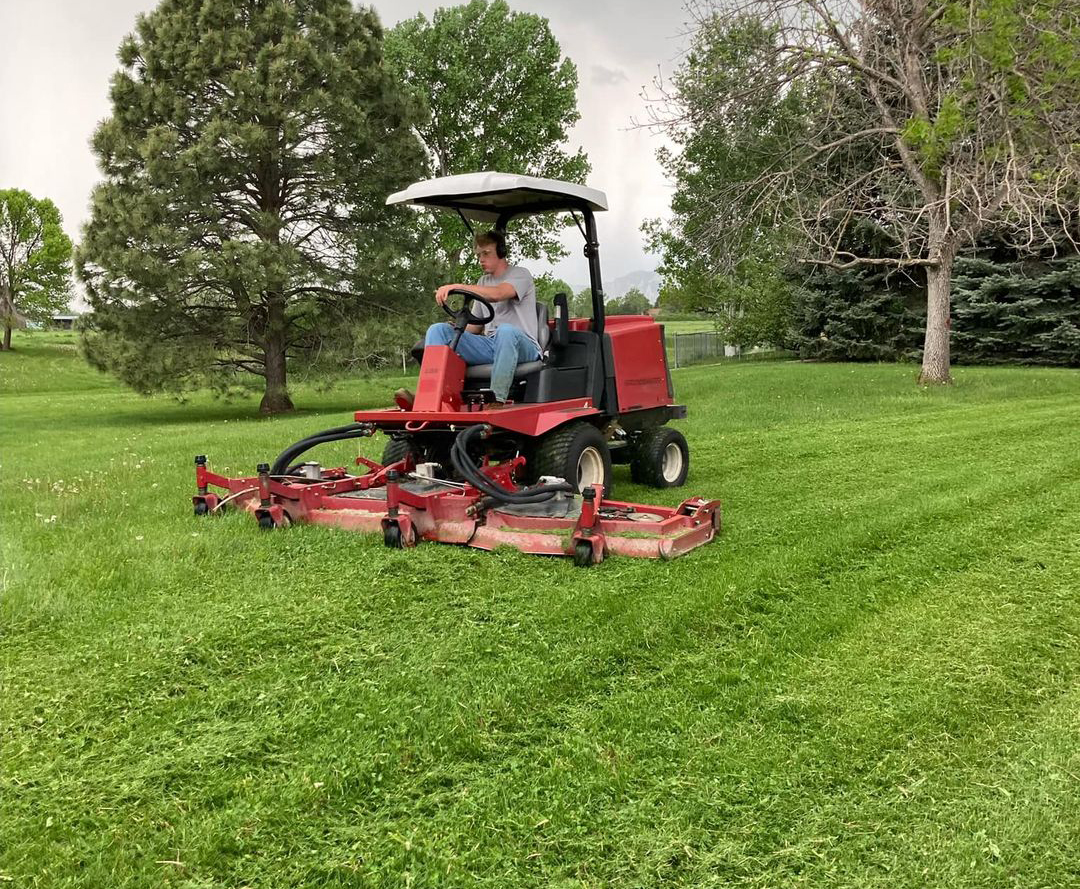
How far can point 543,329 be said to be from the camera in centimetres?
586

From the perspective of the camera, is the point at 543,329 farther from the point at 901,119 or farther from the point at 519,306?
the point at 901,119

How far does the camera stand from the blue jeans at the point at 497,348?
533cm

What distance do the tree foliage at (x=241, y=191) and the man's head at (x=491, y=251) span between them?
11.8m

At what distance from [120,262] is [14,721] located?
15.3 m

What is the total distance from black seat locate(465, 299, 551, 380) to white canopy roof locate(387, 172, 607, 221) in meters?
0.73

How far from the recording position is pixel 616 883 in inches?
81.2

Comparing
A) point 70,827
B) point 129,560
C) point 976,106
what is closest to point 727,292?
point 976,106

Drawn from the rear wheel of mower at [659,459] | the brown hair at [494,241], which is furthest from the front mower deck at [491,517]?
the rear wheel of mower at [659,459]

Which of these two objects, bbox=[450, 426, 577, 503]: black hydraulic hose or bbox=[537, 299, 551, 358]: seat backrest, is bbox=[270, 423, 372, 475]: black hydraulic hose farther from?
bbox=[537, 299, 551, 358]: seat backrest

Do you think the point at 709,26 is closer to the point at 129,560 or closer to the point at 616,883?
the point at 129,560

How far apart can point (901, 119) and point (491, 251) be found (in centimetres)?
1301

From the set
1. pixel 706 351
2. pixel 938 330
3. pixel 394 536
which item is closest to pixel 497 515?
pixel 394 536

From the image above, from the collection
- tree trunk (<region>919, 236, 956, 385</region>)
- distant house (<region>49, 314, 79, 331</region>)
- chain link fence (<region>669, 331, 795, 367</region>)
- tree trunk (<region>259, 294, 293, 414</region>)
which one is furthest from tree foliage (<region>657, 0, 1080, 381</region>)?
distant house (<region>49, 314, 79, 331</region>)

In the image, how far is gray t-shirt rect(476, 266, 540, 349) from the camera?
18.8 ft
